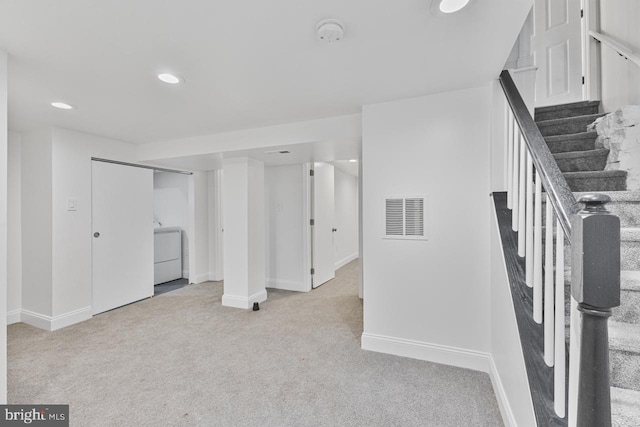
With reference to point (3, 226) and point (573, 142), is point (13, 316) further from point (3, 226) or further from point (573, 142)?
point (573, 142)

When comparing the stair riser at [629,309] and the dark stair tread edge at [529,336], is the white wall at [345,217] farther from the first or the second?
the stair riser at [629,309]

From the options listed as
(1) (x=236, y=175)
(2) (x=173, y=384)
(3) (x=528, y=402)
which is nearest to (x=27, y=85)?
(1) (x=236, y=175)

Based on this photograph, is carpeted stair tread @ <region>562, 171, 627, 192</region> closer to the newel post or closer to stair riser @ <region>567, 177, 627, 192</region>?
stair riser @ <region>567, 177, 627, 192</region>

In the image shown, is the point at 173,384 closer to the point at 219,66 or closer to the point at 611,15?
the point at 219,66

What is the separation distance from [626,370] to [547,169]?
816 mm

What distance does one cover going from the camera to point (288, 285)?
454 cm

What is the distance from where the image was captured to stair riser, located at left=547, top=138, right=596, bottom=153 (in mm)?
2152

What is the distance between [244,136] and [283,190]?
142 centimetres

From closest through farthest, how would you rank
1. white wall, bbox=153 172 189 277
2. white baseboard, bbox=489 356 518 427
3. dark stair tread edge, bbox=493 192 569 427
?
1. dark stair tread edge, bbox=493 192 569 427
2. white baseboard, bbox=489 356 518 427
3. white wall, bbox=153 172 189 277

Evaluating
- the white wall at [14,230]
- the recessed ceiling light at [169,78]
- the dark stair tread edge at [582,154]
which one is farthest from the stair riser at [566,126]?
the white wall at [14,230]

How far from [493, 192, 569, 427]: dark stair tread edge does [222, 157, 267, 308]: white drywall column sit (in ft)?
9.14

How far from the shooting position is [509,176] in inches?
74.6

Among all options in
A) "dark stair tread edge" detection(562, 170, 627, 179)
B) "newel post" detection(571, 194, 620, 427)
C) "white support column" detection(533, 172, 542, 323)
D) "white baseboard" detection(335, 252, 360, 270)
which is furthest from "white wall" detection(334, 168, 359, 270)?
"newel post" detection(571, 194, 620, 427)

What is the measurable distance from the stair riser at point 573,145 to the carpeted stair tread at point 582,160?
6.2 inches
